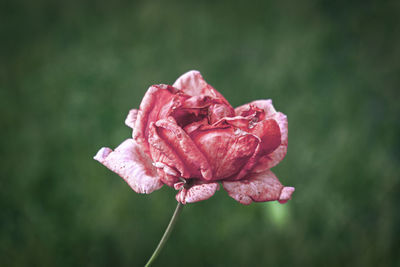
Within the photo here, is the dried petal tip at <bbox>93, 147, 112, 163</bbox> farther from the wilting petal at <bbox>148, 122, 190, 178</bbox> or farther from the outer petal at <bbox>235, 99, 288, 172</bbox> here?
the outer petal at <bbox>235, 99, 288, 172</bbox>

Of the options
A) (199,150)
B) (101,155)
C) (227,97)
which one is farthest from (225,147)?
(227,97)

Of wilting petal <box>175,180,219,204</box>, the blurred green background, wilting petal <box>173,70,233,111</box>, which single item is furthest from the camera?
the blurred green background

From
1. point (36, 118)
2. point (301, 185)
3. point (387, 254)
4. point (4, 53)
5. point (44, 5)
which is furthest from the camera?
point (44, 5)

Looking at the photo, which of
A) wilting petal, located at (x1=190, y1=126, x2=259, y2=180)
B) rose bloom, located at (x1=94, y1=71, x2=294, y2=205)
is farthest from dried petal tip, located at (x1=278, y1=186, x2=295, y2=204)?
wilting petal, located at (x1=190, y1=126, x2=259, y2=180)

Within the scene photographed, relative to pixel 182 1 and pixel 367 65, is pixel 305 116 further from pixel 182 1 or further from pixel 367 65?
pixel 182 1

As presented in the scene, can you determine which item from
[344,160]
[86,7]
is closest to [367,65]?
[344,160]

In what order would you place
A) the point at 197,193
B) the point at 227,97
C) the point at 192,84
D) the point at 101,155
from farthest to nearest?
the point at 227,97 < the point at 192,84 < the point at 101,155 < the point at 197,193

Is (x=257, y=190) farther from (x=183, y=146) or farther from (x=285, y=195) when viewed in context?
(x=183, y=146)
